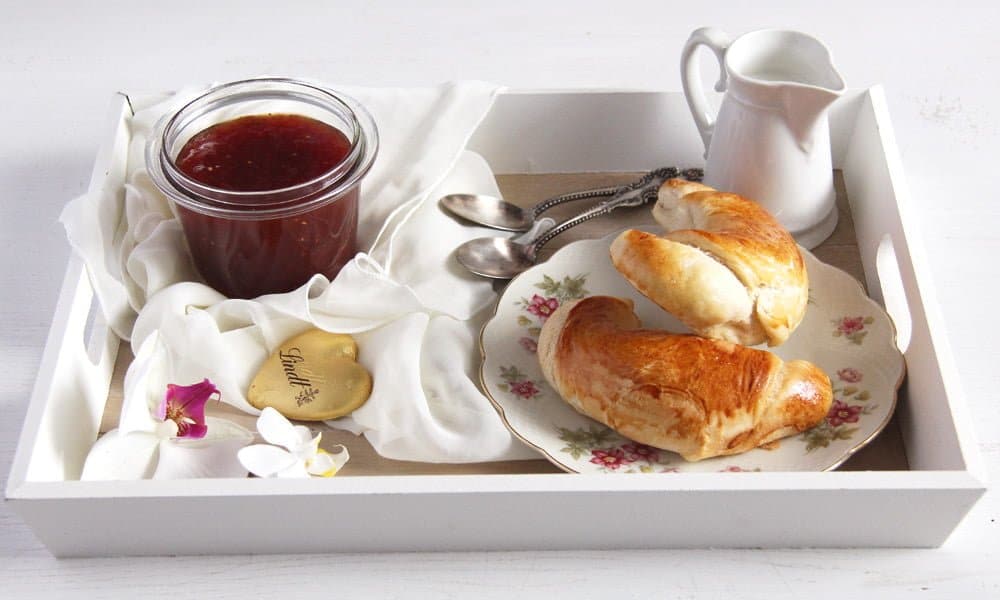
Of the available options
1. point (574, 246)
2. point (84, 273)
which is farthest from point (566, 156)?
point (84, 273)

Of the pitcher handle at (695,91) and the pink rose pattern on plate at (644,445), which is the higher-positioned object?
the pitcher handle at (695,91)

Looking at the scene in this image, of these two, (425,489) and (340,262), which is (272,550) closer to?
(425,489)

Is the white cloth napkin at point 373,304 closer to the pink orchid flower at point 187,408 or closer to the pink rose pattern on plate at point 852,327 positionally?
the pink orchid flower at point 187,408

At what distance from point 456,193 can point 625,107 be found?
0.86ft

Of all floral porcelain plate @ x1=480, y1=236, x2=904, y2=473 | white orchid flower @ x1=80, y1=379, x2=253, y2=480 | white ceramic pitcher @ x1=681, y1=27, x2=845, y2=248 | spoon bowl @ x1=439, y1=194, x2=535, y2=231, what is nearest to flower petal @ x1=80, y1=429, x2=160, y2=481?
white orchid flower @ x1=80, y1=379, x2=253, y2=480

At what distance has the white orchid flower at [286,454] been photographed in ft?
4.37

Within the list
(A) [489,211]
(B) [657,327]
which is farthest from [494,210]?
(B) [657,327]

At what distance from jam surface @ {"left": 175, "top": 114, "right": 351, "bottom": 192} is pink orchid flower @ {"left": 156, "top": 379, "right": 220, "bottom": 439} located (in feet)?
0.77

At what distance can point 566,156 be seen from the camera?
1.79 meters

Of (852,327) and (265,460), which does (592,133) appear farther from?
(265,460)

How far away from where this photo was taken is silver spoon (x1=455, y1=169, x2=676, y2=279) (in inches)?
63.4

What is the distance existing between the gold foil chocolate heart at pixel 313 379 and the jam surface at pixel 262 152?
7.3 inches

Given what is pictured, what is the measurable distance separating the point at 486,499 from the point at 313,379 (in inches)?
11.6

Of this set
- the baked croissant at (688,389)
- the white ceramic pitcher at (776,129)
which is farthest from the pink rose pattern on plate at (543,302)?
the white ceramic pitcher at (776,129)
